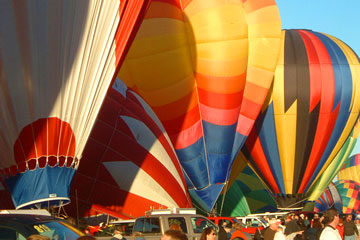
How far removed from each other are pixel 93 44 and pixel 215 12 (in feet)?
27.3

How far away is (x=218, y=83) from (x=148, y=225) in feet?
31.7

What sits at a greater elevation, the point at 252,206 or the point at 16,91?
the point at 16,91

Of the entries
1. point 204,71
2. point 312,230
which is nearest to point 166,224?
point 312,230

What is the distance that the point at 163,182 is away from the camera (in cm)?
1664

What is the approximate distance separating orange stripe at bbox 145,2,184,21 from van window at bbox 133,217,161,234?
874cm

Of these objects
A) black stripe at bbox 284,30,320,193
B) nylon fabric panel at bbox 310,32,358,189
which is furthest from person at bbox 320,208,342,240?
nylon fabric panel at bbox 310,32,358,189

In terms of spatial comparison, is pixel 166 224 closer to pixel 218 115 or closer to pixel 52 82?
pixel 52 82

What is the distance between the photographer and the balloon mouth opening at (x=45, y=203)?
1277cm

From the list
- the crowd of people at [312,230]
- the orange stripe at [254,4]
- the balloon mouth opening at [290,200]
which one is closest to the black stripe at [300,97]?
the balloon mouth opening at [290,200]

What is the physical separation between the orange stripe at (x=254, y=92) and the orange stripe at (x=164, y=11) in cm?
346

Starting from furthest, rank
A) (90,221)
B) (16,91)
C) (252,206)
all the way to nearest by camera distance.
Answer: (252,206)
(90,221)
(16,91)

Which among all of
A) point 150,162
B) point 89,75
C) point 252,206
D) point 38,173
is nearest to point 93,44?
point 89,75

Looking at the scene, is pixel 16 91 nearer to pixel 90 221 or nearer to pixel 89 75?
pixel 89 75

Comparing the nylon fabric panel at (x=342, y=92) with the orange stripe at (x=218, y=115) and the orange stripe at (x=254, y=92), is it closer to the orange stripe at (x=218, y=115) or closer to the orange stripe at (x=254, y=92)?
the orange stripe at (x=254, y=92)
